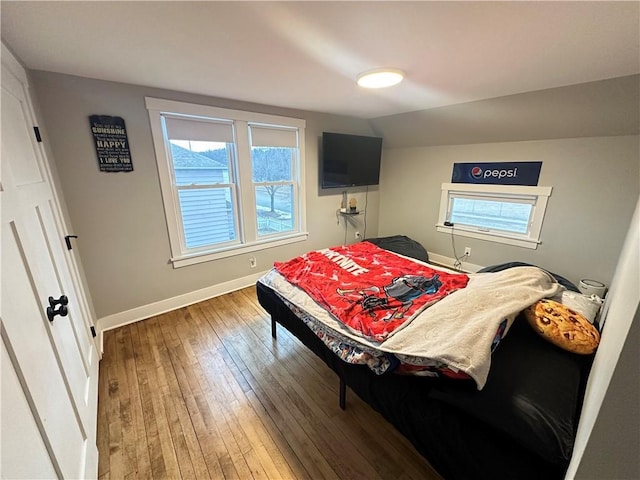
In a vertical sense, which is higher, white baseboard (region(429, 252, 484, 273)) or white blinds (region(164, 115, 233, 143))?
white blinds (region(164, 115, 233, 143))

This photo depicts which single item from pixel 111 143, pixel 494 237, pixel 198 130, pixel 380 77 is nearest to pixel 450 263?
pixel 494 237

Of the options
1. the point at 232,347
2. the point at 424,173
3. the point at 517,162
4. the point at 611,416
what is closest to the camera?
the point at 611,416

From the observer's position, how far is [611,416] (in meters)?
0.54

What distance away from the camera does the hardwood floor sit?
52.9 inches

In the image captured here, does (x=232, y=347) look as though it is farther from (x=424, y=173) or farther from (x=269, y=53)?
(x=424, y=173)

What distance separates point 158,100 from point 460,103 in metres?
3.10

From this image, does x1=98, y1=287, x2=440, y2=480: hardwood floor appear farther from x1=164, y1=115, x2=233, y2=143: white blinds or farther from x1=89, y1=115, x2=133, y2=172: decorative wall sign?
x1=164, y1=115, x2=233, y2=143: white blinds

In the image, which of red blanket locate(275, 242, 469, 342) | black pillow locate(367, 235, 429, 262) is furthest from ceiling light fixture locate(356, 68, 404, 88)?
black pillow locate(367, 235, 429, 262)

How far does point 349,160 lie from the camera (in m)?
3.81

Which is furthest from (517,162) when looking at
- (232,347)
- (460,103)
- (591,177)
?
(232,347)

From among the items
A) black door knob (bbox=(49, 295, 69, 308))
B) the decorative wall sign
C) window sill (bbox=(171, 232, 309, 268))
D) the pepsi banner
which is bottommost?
window sill (bbox=(171, 232, 309, 268))

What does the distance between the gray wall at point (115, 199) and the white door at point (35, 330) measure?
36 cm

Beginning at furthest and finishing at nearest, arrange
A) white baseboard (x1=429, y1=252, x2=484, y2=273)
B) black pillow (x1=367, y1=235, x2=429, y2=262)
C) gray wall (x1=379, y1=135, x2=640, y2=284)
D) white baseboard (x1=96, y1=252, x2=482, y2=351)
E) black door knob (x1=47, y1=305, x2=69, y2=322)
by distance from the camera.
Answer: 1. black pillow (x1=367, y1=235, x2=429, y2=262)
2. white baseboard (x1=429, y1=252, x2=484, y2=273)
3. gray wall (x1=379, y1=135, x2=640, y2=284)
4. white baseboard (x1=96, y1=252, x2=482, y2=351)
5. black door knob (x1=47, y1=305, x2=69, y2=322)

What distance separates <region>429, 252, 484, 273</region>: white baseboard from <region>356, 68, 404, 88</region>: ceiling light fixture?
287 cm
